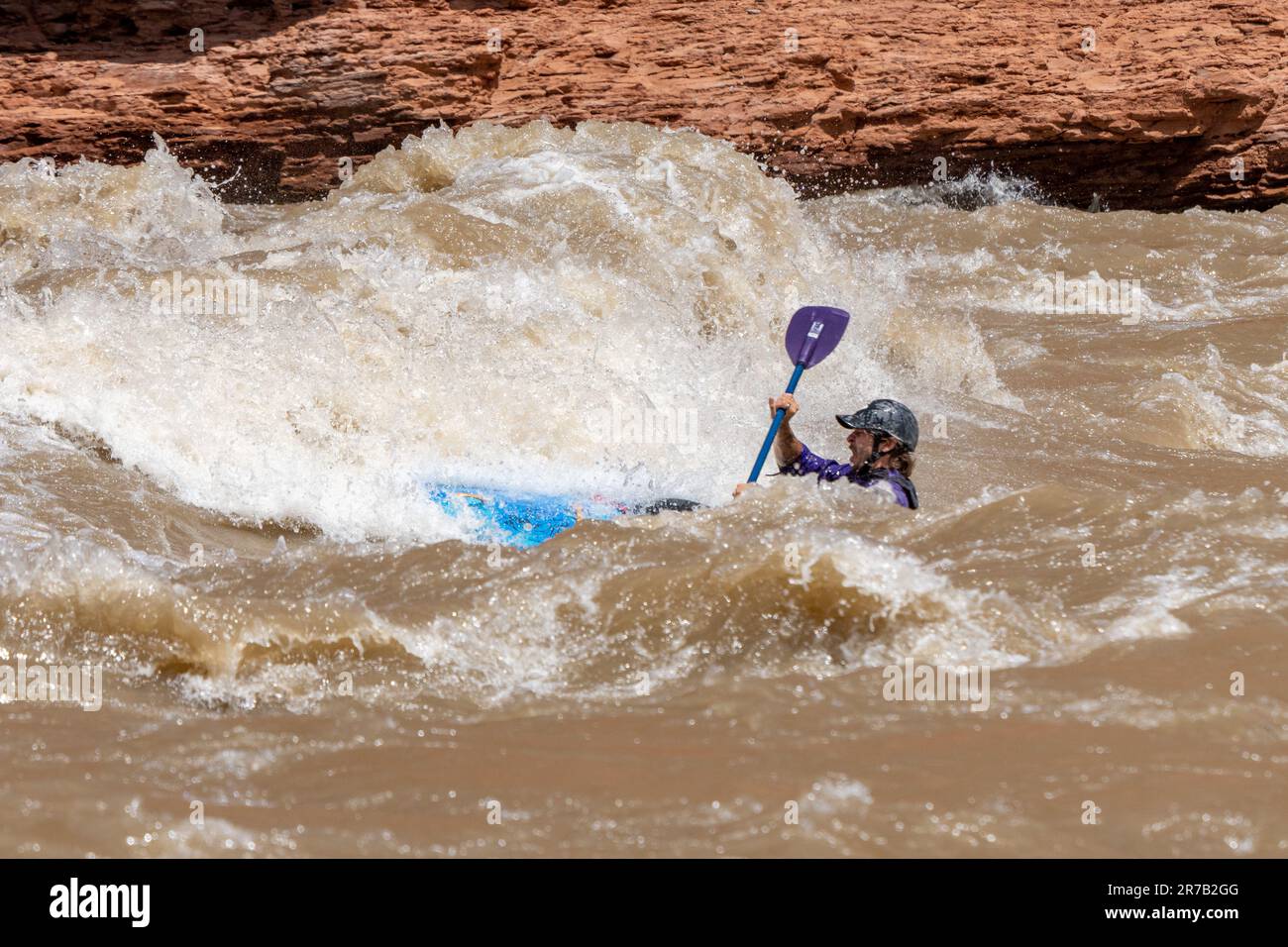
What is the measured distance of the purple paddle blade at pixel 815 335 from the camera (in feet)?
15.9

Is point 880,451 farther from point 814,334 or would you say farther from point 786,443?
point 814,334

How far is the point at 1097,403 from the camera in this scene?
18.5 feet

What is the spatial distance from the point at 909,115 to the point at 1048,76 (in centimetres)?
96

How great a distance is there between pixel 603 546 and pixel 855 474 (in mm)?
940

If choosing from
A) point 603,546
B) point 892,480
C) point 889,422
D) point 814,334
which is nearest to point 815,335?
point 814,334

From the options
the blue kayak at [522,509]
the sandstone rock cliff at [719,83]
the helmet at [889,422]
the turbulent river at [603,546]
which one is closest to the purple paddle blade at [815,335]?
the turbulent river at [603,546]

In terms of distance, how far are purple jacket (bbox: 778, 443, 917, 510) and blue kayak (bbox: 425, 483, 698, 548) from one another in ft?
1.27

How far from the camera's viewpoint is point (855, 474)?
3.96m

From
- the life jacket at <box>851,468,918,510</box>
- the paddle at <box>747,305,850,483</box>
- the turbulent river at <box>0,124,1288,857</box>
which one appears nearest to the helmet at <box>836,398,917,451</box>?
the life jacket at <box>851,468,918,510</box>

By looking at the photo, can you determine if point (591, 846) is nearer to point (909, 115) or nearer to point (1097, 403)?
point (1097, 403)

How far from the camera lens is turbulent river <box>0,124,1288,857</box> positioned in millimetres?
2305

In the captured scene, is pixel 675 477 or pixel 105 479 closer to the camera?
pixel 105 479

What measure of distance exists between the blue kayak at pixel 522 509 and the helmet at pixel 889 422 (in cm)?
56
